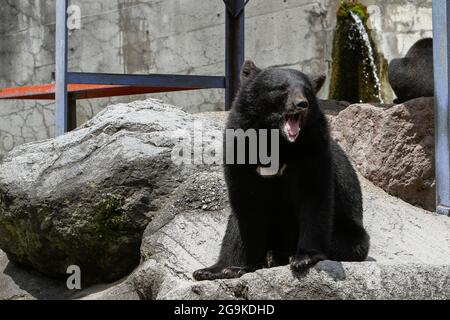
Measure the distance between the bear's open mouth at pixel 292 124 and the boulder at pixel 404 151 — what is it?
2.99 metres

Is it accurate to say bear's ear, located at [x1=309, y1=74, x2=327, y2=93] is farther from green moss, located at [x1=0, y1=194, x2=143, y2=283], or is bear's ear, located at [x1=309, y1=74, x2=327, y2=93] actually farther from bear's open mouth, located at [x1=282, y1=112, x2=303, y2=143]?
green moss, located at [x1=0, y1=194, x2=143, y2=283]

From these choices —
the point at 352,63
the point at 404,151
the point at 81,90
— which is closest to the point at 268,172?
the point at 404,151

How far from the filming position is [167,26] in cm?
1219

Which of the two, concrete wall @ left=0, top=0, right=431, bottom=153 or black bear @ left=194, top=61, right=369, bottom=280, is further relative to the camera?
concrete wall @ left=0, top=0, right=431, bottom=153

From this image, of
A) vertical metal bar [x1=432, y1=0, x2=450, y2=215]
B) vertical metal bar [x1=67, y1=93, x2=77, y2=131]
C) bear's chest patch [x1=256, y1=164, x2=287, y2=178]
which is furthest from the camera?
vertical metal bar [x1=67, y1=93, x2=77, y2=131]

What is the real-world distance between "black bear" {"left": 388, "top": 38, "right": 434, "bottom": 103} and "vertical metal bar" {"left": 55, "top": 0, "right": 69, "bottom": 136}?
364 cm

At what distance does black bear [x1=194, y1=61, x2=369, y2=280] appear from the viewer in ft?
14.5

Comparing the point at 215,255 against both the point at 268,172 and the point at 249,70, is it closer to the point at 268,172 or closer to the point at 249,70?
the point at 268,172

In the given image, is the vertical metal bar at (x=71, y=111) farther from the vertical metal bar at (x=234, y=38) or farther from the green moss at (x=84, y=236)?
the green moss at (x=84, y=236)

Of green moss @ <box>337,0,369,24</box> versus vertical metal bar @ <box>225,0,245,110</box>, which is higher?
green moss @ <box>337,0,369,24</box>

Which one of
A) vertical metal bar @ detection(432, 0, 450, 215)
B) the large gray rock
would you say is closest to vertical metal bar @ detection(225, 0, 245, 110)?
vertical metal bar @ detection(432, 0, 450, 215)
